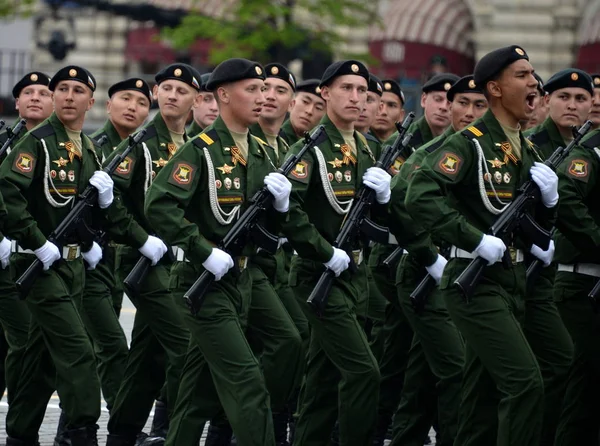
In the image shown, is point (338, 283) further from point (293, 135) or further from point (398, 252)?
point (293, 135)

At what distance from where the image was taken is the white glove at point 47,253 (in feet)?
26.0

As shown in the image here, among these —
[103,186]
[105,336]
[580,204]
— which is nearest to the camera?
[580,204]

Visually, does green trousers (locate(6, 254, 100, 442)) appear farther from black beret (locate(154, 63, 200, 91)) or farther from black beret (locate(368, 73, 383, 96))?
black beret (locate(368, 73, 383, 96))

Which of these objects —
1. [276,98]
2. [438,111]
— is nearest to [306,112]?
[276,98]

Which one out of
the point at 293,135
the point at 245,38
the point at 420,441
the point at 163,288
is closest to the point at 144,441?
the point at 163,288

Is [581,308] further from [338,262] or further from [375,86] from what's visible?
[375,86]

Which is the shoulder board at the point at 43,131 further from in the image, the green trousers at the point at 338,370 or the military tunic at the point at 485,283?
the military tunic at the point at 485,283

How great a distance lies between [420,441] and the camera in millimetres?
8391

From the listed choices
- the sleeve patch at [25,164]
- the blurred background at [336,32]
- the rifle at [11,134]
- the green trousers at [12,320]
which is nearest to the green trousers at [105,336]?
the green trousers at [12,320]

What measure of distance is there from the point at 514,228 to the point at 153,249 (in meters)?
2.20

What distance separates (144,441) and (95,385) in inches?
37.5

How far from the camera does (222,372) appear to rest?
706 centimetres

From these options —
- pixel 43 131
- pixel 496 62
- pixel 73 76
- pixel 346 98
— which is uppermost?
pixel 496 62

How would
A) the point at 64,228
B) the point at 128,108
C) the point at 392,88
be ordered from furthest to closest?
the point at 392,88, the point at 128,108, the point at 64,228
